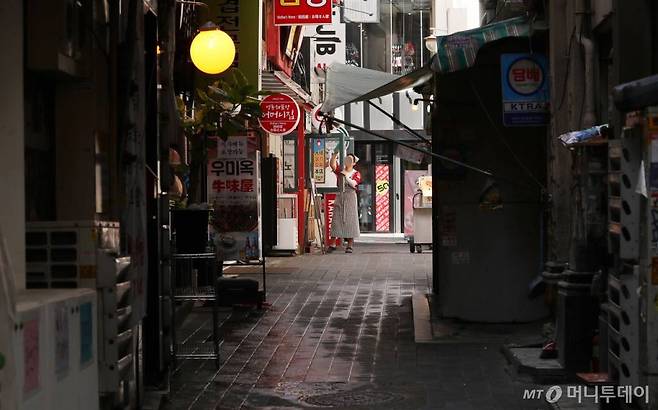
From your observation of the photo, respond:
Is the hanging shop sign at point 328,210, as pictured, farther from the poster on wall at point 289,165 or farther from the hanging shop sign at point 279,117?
the hanging shop sign at point 279,117

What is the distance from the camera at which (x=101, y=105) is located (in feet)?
A: 27.7

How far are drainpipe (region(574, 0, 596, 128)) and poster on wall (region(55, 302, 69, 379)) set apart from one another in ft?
20.4

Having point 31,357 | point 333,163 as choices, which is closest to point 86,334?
point 31,357

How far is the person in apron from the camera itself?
31.4 metres

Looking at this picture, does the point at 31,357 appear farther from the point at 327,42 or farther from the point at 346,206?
the point at 327,42

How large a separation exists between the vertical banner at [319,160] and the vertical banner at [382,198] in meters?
10.1

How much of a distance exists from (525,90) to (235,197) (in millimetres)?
5229

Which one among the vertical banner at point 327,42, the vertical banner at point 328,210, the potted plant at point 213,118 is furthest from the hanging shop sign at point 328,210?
the potted plant at point 213,118

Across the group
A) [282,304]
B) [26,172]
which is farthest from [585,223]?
[282,304]

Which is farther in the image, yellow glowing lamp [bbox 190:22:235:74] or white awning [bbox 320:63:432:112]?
white awning [bbox 320:63:432:112]

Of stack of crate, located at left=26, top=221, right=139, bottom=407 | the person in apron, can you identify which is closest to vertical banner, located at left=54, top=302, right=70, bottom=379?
stack of crate, located at left=26, top=221, right=139, bottom=407

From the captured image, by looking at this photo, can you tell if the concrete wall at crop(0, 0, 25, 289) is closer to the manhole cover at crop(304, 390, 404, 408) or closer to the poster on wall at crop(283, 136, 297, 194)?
the manhole cover at crop(304, 390, 404, 408)

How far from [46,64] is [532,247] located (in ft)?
28.1

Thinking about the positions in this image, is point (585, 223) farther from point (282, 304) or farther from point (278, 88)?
point (278, 88)
